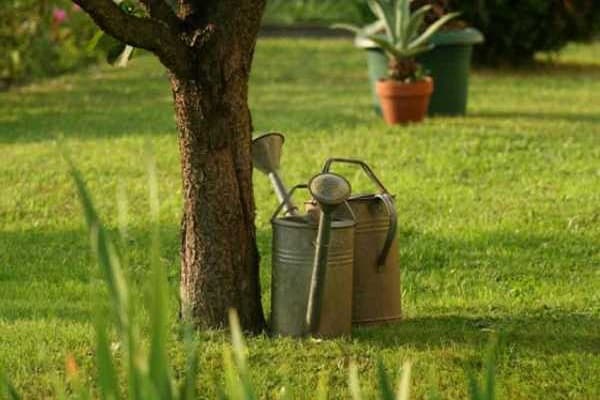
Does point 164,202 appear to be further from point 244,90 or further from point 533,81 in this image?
point 533,81

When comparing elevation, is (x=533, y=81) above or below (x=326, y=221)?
below

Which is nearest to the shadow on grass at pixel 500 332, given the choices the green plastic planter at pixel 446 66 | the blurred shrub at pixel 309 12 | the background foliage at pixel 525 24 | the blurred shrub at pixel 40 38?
the green plastic planter at pixel 446 66

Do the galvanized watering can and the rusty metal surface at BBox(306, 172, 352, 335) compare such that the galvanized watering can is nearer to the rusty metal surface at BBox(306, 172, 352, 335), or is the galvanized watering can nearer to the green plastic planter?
the rusty metal surface at BBox(306, 172, 352, 335)

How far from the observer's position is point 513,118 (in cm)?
1191

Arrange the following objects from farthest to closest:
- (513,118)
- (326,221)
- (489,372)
Result: 1. (513,118)
2. (326,221)
3. (489,372)

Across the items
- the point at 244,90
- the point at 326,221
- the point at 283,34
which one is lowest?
the point at 283,34

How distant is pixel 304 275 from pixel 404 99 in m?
6.08

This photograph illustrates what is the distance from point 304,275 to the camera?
519 cm

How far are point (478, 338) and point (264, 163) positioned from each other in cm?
104

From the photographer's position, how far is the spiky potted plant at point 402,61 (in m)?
10.8

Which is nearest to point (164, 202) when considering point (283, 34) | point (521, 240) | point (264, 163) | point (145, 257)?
point (145, 257)

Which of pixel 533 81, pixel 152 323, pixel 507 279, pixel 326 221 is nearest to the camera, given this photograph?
pixel 152 323

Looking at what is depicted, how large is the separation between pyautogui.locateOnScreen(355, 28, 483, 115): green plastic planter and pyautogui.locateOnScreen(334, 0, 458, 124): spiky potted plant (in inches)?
16.4

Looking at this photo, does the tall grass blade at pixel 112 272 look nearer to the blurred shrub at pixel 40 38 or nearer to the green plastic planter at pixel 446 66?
the green plastic planter at pixel 446 66
